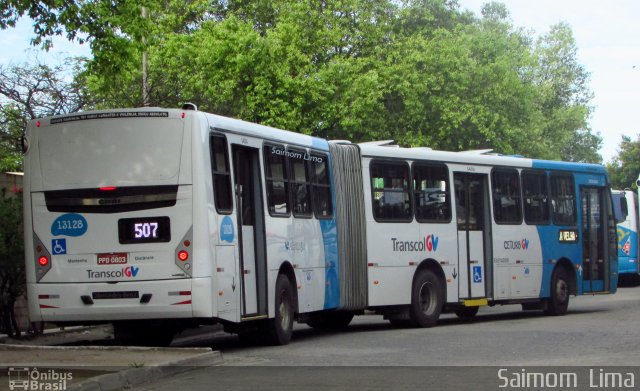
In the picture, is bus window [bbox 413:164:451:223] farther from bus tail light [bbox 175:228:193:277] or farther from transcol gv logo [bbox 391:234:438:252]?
bus tail light [bbox 175:228:193:277]

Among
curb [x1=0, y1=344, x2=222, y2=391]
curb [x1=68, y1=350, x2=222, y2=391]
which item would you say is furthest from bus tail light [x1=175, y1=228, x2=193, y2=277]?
curb [x1=68, y1=350, x2=222, y2=391]

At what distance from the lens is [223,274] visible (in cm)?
1556

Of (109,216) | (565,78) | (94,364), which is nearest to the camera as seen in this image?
(94,364)

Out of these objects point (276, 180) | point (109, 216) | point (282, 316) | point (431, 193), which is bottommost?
point (282, 316)

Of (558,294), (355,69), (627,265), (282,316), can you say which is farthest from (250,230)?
(355,69)

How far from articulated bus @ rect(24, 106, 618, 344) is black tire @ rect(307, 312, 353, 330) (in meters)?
0.04

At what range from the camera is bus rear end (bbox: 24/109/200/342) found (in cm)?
1520

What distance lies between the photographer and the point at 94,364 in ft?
43.4

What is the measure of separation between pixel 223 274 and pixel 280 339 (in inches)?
83.4

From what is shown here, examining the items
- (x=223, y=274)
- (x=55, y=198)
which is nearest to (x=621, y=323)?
(x=223, y=274)

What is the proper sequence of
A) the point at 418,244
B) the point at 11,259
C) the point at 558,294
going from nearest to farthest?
the point at 11,259
the point at 418,244
the point at 558,294

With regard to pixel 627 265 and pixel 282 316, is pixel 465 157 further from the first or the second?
pixel 627 265

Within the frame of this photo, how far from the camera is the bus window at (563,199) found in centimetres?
2511

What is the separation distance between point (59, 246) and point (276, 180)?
11.5ft
